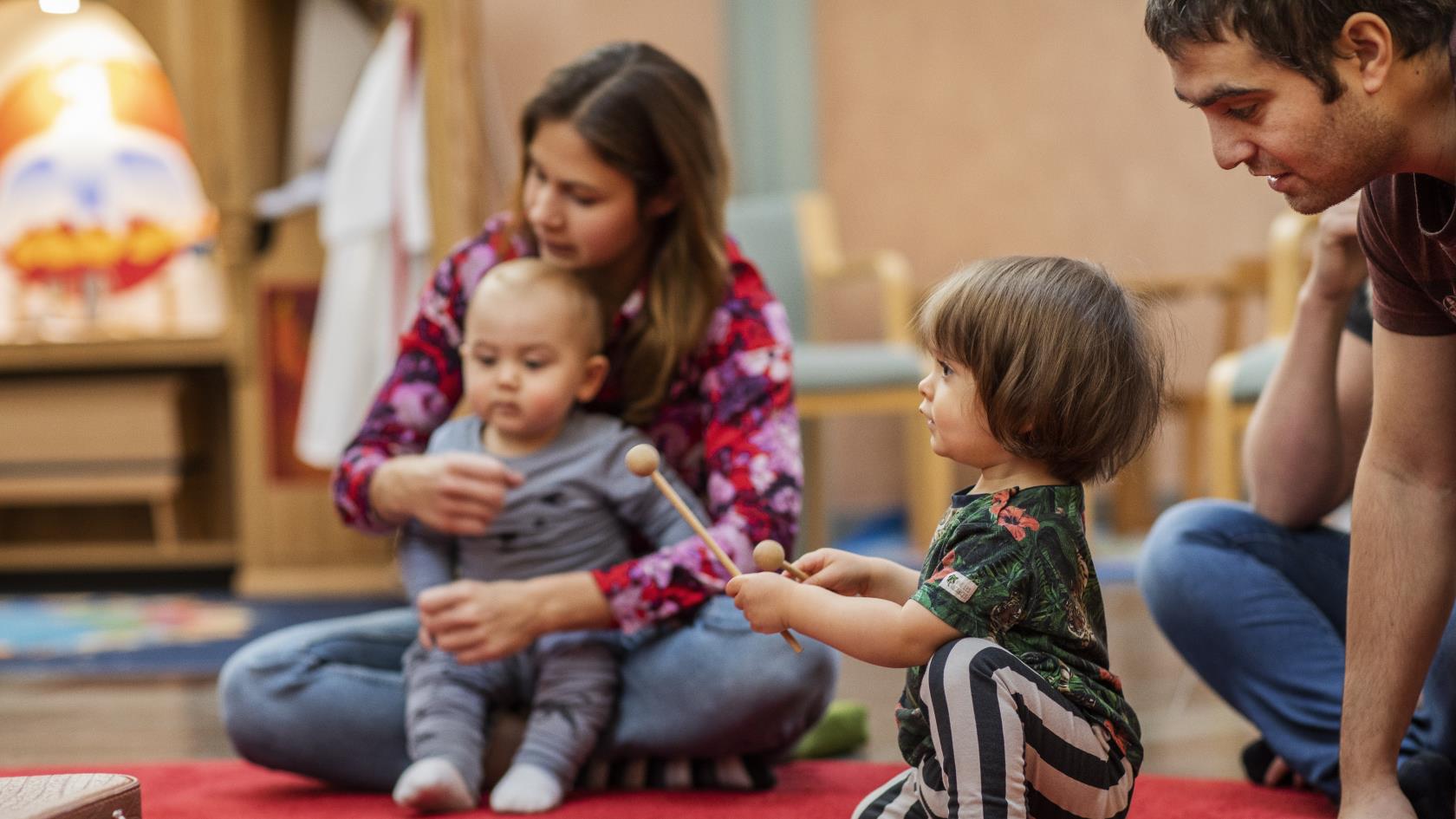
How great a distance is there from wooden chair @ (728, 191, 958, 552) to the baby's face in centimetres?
164

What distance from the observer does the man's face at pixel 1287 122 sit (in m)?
0.97

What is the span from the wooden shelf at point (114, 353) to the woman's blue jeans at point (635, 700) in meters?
2.23

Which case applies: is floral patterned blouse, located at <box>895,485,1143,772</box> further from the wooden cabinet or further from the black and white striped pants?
the wooden cabinet

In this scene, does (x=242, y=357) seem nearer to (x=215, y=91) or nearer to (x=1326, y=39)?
(x=215, y=91)

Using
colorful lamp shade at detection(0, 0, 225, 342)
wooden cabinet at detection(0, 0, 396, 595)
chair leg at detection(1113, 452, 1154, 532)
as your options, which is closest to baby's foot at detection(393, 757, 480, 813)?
wooden cabinet at detection(0, 0, 396, 595)

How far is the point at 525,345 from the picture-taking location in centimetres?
143

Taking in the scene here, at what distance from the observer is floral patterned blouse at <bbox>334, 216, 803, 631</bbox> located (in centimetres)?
142

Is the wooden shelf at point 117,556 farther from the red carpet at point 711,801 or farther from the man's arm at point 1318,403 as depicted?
the man's arm at point 1318,403

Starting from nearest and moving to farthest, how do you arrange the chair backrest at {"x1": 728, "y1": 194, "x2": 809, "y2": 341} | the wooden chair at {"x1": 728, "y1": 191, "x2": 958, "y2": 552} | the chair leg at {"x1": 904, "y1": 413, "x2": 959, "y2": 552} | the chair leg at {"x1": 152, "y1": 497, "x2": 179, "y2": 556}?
the wooden chair at {"x1": 728, "y1": 191, "x2": 958, "y2": 552}, the chair leg at {"x1": 904, "y1": 413, "x2": 959, "y2": 552}, the chair backrest at {"x1": 728, "y1": 194, "x2": 809, "y2": 341}, the chair leg at {"x1": 152, "y1": 497, "x2": 179, "y2": 556}

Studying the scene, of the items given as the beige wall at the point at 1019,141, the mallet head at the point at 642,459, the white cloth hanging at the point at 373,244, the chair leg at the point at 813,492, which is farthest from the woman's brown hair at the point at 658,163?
the beige wall at the point at 1019,141

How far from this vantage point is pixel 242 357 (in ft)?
11.1

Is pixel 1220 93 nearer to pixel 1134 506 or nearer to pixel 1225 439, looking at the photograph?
pixel 1225 439

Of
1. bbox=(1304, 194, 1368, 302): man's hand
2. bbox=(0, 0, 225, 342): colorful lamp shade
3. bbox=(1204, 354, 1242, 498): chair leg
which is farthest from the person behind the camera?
bbox=(0, 0, 225, 342): colorful lamp shade

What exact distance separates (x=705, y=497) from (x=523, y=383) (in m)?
0.26
